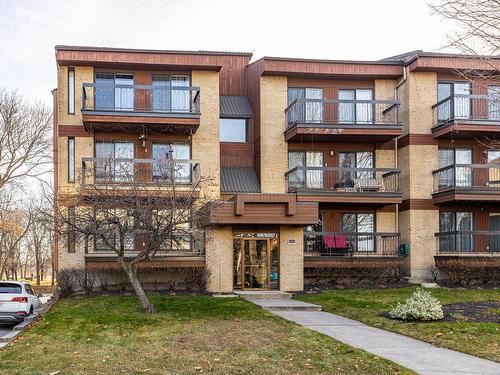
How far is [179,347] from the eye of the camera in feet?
38.5

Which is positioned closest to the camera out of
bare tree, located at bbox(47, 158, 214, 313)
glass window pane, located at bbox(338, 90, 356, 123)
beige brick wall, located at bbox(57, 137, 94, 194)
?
bare tree, located at bbox(47, 158, 214, 313)

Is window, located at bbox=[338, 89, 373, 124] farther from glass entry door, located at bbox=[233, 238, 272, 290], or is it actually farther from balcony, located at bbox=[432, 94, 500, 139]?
glass entry door, located at bbox=[233, 238, 272, 290]

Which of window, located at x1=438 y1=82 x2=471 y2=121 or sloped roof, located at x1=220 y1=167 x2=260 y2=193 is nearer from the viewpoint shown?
window, located at x1=438 y1=82 x2=471 y2=121

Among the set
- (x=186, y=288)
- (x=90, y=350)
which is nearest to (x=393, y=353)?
(x=90, y=350)

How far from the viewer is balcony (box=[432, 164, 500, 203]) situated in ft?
84.5

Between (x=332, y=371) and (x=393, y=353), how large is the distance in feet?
7.00

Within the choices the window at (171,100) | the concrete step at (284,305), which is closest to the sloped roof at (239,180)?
the window at (171,100)

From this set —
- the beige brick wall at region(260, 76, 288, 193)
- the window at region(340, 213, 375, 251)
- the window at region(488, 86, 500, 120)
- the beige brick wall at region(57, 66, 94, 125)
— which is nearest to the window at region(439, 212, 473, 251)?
the window at region(340, 213, 375, 251)

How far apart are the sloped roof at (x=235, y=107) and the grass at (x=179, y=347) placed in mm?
13087

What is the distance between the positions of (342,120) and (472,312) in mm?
12950

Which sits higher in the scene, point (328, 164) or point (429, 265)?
point (328, 164)

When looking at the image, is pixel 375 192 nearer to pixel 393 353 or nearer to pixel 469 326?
pixel 469 326

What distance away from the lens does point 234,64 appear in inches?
1192

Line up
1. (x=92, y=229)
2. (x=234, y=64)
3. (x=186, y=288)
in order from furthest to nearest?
1. (x=234, y=64)
2. (x=186, y=288)
3. (x=92, y=229)
